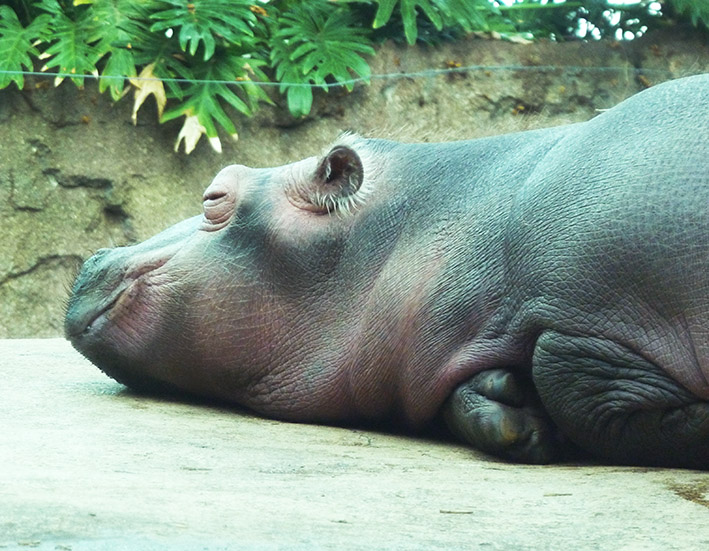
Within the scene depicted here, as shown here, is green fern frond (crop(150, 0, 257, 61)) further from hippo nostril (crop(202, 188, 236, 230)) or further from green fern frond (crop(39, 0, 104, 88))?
hippo nostril (crop(202, 188, 236, 230))

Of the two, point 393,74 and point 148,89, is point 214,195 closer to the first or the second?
point 148,89

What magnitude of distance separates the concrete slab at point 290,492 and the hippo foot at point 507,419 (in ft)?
0.23

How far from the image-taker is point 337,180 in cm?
374

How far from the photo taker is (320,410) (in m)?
3.64

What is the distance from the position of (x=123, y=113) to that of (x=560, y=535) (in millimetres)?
7176

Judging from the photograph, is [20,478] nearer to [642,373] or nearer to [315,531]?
[315,531]

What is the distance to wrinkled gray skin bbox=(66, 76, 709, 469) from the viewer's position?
2838 mm

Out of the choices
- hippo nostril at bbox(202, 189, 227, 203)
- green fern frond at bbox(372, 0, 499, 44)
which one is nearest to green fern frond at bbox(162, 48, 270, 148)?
green fern frond at bbox(372, 0, 499, 44)

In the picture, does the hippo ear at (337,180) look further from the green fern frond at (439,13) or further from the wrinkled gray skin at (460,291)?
the green fern frond at (439,13)

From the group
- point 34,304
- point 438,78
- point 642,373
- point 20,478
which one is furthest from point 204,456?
point 438,78

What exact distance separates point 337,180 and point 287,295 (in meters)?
0.41

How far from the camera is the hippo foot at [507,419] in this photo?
3.06 m

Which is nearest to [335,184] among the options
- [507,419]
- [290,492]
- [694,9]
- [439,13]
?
[507,419]

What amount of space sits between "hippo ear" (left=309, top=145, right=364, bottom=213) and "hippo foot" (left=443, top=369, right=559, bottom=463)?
84 cm
